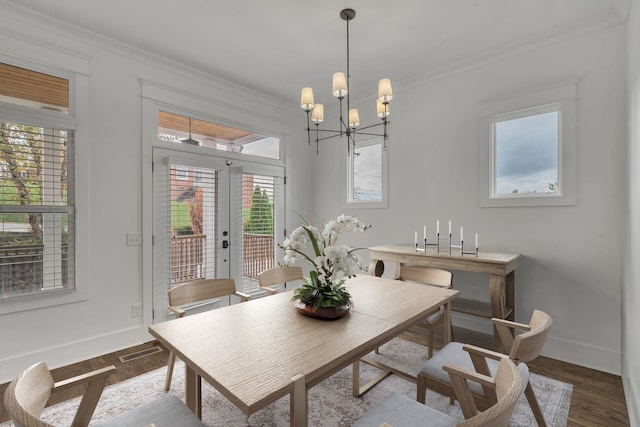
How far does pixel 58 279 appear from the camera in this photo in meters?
2.69

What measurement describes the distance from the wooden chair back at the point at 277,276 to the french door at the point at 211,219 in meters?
1.19

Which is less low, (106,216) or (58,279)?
(106,216)

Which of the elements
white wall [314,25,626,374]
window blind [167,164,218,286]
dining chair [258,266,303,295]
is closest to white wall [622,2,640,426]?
white wall [314,25,626,374]

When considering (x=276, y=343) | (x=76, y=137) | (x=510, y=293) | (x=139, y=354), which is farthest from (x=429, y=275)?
(x=76, y=137)

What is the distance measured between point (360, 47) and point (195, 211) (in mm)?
2435

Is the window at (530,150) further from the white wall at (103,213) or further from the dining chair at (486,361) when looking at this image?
the white wall at (103,213)

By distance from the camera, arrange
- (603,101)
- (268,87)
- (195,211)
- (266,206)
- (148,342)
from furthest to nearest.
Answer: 1. (266,206)
2. (268,87)
3. (195,211)
4. (148,342)
5. (603,101)

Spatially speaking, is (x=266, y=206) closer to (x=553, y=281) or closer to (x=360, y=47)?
(x=360, y=47)

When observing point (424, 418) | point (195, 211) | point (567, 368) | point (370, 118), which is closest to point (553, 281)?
point (567, 368)

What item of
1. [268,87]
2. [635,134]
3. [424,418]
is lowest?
[424,418]

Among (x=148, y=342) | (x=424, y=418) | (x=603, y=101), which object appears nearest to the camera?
(x=424, y=418)

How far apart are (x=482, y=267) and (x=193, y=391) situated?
237cm

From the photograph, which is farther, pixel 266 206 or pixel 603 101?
pixel 266 206

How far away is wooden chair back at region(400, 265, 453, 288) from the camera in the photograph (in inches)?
105
